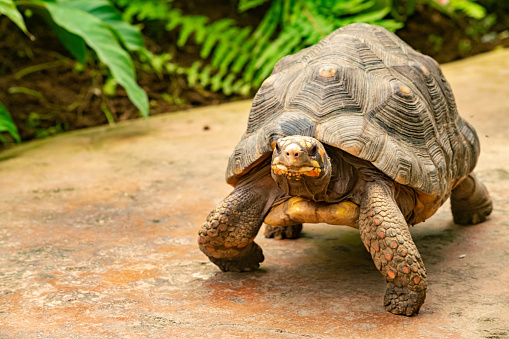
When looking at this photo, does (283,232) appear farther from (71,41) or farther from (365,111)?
(71,41)

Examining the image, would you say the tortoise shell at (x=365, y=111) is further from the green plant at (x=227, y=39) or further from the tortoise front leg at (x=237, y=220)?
the green plant at (x=227, y=39)

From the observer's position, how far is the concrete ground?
236 centimetres

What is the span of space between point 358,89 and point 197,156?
2.50 meters

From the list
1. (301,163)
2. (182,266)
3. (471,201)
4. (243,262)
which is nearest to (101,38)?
Answer: (182,266)

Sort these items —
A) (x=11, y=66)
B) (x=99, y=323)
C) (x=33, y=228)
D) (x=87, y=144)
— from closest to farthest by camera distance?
(x=99, y=323) < (x=33, y=228) < (x=87, y=144) < (x=11, y=66)

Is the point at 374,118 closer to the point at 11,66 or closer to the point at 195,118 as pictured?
the point at 195,118

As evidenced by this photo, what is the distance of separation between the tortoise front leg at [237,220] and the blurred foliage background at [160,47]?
2639 mm

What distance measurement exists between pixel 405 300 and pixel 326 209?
1.66ft

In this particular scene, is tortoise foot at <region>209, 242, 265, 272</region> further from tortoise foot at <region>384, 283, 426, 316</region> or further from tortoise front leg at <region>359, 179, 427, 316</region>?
tortoise foot at <region>384, 283, 426, 316</region>

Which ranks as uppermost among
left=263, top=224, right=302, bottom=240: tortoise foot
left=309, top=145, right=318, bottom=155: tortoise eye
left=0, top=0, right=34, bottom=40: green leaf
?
left=0, top=0, right=34, bottom=40: green leaf

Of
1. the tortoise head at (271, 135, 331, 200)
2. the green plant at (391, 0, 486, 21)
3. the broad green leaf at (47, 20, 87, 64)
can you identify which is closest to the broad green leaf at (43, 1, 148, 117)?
the broad green leaf at (47, 20, 87, 64)

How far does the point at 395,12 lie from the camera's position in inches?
316

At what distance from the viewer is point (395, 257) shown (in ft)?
7.98

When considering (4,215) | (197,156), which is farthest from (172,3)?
(4,215)
